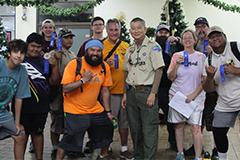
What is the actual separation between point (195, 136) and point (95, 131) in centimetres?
154

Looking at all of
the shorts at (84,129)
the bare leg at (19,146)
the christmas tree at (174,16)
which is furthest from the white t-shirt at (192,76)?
the christmas tree at (174,16)

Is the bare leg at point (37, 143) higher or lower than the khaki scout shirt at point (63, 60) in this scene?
lower

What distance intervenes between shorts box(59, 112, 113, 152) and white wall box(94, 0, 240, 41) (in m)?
7.65

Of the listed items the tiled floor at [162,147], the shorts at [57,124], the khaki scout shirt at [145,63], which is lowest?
the tiled floor at [162,147]

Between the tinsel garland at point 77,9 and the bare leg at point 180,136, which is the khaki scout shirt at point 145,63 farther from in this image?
the tinsel garland at point 77,9

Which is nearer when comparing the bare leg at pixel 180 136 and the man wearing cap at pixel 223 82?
the man wearing cap at pixel 223 82

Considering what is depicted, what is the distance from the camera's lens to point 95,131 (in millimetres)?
3883

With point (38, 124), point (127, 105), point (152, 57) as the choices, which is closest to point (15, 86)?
point (38, 124)

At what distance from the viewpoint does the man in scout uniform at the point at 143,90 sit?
154 inches

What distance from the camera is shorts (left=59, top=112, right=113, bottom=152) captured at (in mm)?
3695

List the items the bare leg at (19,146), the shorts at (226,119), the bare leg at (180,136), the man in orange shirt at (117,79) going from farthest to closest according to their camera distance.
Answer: the man in orange shirt at (117,79) < the bare leg at (180,136) < the shorts at (226,119) < the bare leg at (19,146)

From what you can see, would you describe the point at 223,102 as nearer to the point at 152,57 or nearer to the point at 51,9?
the point at 152,57

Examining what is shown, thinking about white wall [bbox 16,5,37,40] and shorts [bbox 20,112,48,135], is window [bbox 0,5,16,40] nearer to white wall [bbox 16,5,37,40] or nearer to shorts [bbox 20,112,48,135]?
white wall [bbox 16,5,37,40]

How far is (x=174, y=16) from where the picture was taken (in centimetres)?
701
